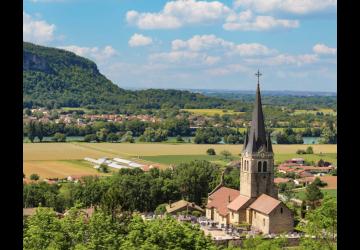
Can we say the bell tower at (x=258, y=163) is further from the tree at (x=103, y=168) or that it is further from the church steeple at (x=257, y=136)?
the tree at (x=103, y=168)

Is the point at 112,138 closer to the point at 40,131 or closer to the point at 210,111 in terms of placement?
the point at 40,131

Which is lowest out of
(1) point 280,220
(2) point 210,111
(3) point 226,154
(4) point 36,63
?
(1) point 280,220

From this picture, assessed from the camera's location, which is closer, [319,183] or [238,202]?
[238,202]

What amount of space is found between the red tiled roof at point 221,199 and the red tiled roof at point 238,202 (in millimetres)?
558

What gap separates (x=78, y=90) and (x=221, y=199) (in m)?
101

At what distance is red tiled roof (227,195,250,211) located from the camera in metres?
32.9

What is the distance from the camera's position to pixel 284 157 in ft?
218

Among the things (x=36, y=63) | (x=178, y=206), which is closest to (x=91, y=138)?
(x=178, y=206)

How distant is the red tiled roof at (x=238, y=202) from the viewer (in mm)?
32928

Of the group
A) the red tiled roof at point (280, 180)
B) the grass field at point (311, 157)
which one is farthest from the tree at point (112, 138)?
the red tiled roof at point (280, 180)

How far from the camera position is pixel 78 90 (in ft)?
437
